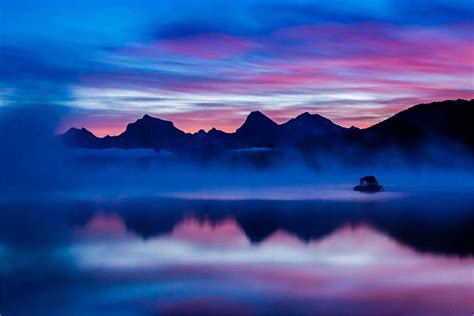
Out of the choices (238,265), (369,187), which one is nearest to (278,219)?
(238,265)

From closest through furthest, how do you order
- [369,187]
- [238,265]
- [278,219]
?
[238,265], [278,219], [369,187]

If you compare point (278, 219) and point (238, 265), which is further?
point (278, 219)

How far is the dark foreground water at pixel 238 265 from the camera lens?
10969mm

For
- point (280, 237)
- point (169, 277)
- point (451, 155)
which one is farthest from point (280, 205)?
point (451, 155)

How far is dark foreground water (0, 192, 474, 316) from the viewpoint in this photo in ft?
36.0

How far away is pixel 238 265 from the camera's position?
15.1 m

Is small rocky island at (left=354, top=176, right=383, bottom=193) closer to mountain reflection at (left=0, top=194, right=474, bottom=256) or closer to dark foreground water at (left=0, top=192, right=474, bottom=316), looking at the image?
mountain reflection at (left=0, top=194, right=474, bottom=256)

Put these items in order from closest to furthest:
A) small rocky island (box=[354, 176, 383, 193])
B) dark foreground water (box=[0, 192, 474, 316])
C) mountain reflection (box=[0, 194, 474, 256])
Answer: dark foreground water (box=[0, 192, 474, 316]), mountain reflection (box=[0, 194, 474, 256]), small rocky island (box=[354, 176, 383, 193])

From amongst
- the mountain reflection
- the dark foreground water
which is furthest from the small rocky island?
the dark foreground water

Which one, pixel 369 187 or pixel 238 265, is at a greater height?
pixel 369 187

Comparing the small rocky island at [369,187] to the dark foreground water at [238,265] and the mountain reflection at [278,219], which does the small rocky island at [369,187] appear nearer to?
the mountain reflection at [278,219]

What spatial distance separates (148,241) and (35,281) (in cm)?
668

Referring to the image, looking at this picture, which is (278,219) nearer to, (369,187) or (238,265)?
(238,265)

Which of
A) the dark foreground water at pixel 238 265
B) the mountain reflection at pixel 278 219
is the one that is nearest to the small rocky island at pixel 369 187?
the mountain reflection at pixel 278 219
